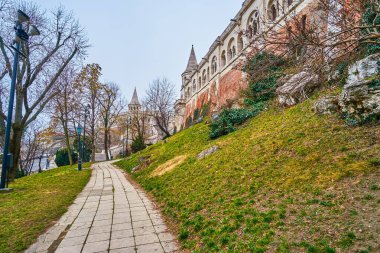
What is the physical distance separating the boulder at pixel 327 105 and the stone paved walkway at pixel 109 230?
6.89 meters

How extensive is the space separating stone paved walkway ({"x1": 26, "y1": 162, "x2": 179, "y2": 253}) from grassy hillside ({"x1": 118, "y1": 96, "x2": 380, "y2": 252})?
0.49 m

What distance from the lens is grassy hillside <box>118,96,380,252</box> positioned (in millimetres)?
3336

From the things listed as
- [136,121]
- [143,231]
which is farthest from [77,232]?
[136,121]

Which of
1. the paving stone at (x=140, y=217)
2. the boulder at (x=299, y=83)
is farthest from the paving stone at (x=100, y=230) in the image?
the boulder at (x=299, y=83)

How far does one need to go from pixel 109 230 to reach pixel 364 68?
9276 millimetres

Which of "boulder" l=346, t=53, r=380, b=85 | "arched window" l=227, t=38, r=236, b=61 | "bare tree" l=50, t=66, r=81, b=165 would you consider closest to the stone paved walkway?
"boulder" l=346, t=53, r=380, b=85

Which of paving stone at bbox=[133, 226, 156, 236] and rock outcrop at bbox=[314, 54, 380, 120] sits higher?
rock outcrop at bbox=[314, 54, 380, 120]

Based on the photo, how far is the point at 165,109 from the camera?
2972 cm

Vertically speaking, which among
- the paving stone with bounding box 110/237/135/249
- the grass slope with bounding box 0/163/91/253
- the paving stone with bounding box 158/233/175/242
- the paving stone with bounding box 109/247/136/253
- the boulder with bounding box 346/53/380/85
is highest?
the boulder with bounding box 346/53/380/85

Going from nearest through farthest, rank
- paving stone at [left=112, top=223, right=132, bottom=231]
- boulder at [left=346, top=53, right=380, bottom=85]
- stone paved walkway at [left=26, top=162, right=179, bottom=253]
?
stone paved walkway at [left=26, top=162, right=179, bottom=253] < paving stone at [left=112, top=223, right=132, bottom=231] < boulder at [left=346, top=53, right=380, bottom=85]

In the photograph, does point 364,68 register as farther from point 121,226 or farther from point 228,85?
point 228,85

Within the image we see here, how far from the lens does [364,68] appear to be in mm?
7820

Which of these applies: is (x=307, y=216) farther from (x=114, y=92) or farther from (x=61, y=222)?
(x=114, y=92)

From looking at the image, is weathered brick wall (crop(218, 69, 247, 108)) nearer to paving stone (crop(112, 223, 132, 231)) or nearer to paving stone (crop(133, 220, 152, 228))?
paving stone (crop(133, 220, 152, 228))
